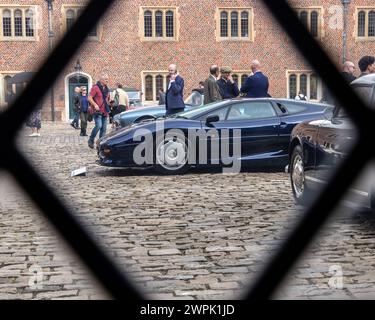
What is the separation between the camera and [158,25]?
32.4m

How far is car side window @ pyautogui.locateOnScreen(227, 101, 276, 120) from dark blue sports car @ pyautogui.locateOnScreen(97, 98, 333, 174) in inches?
1.2

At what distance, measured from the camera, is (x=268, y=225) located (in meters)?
5.05

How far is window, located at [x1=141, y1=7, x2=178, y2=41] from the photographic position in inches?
1260

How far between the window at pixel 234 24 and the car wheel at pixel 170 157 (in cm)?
2398

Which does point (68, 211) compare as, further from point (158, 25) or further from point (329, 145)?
point (158, 25)

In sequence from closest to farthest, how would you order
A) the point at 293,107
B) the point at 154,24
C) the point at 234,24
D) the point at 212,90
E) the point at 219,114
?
the point at 219,114, the point at 293,107, the point at 212,90, the point at 154,24, the point at 234,24

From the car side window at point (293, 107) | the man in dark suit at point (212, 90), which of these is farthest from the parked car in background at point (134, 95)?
the car side window at point (293, 107)

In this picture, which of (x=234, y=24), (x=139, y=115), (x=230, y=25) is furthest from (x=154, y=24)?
(x=139, y=115)

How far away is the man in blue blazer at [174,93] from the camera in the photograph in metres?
11.0

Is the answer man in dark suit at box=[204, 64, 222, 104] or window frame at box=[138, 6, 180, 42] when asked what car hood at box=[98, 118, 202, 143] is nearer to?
man in dark suit at box=[204, 64, 222, 104]

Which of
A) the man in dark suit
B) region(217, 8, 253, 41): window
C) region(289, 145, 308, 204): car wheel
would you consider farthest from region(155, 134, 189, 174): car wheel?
region(217, 8, 253, 41): window

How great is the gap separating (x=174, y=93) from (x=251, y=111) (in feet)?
7.15

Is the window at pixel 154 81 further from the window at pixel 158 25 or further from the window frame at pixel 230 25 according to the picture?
the window frame at pixel 230 25

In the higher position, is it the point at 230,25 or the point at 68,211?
the point at 230,25
